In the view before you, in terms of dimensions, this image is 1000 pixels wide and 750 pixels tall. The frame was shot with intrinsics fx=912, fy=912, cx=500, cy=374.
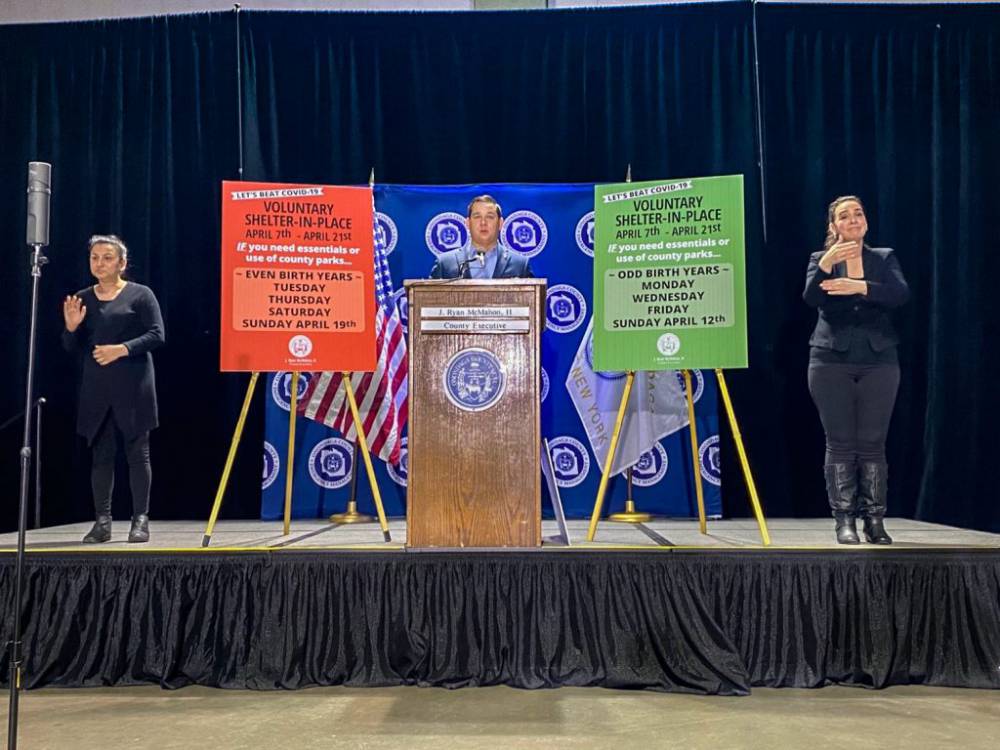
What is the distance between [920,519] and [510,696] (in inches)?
126

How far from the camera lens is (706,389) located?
17.2 ft

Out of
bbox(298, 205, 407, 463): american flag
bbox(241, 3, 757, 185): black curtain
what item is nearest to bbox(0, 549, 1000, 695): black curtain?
bbox(298, 205, 407, 463): american flag

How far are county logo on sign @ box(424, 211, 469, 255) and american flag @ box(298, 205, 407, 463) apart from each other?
0.47m

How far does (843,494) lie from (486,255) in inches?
78.9

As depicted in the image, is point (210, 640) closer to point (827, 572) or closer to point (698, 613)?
point (698, 613)

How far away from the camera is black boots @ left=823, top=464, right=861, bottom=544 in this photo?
11.7 ft

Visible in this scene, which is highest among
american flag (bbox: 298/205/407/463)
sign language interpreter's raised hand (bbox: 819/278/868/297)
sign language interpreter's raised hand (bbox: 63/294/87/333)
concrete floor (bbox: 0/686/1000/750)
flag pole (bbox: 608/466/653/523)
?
sign language interpreter's raised hand (bbox: 819/278/868/297)

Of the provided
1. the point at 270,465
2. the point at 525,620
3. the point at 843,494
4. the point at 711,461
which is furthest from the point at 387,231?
the point at 843,494

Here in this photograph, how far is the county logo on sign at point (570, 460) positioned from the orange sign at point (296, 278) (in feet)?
5.88

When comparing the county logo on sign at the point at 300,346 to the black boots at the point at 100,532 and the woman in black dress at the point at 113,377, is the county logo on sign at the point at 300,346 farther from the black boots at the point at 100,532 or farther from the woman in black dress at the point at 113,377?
the black boots at the point at 100,532

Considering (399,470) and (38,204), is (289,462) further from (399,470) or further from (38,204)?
(38,204)

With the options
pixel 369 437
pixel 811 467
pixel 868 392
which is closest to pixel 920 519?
pixel 811 467

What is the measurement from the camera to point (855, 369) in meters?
3.64

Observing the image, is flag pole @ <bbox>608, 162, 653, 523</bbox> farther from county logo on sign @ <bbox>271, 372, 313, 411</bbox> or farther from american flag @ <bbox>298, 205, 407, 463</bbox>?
county logo on sign @ <bbox>271, 372, 313, 411</bbox>
